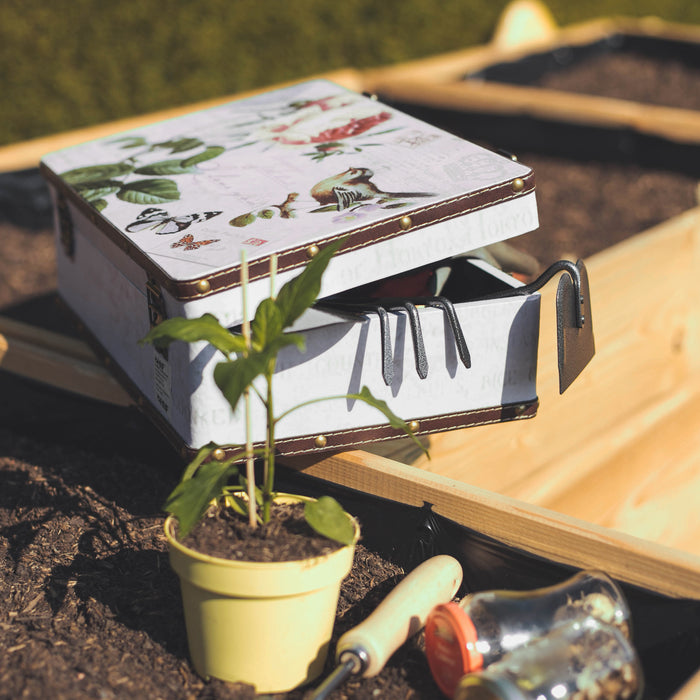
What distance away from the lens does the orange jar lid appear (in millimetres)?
1006

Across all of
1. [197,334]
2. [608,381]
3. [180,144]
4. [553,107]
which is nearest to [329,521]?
[197,334]

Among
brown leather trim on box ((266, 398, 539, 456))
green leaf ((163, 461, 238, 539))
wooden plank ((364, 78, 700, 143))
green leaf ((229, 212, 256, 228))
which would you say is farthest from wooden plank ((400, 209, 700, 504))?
wooden plank ((364, 78, 700, 143))

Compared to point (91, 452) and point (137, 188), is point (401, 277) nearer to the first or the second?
point (137, 188)

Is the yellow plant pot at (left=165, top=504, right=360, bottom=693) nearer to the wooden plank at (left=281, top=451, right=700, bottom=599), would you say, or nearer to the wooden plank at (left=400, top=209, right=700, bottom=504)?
the wooden plank at (left=281, top=451, right=700, bottom=599)

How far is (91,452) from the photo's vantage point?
1.68 metres

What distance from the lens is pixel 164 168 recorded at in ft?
5.08

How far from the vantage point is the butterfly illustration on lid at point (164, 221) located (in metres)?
1.31

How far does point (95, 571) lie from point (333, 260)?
590 mm

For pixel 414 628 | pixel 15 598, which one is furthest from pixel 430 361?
pixel 15 598

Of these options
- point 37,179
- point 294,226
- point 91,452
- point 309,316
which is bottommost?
point 91,452

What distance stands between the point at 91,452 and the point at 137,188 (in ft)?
1.70

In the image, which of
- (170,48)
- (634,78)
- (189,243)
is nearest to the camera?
(189,243)

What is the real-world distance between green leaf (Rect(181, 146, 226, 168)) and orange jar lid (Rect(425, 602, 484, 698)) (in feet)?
2.88

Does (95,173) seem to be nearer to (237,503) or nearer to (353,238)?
(353,238)
